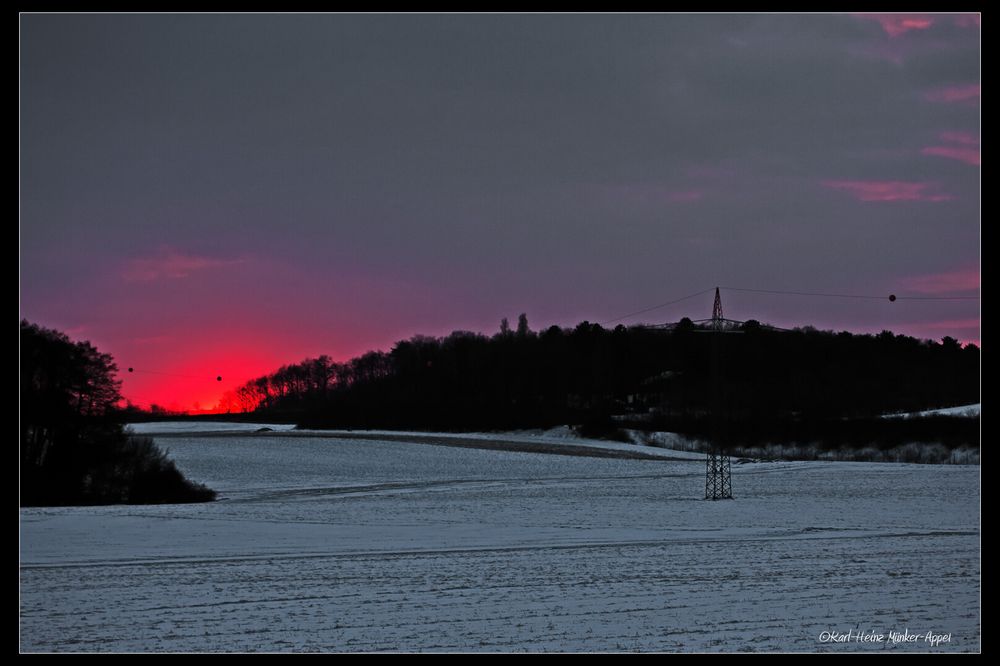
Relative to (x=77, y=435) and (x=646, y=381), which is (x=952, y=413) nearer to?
(x=646, y=381)

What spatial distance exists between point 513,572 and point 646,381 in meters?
121

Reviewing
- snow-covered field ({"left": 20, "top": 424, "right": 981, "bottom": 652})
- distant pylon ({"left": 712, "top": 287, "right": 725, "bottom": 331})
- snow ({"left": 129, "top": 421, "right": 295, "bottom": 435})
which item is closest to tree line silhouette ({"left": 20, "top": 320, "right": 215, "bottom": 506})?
snow-covered field ({"left": 20, "top": 424, "right": 981, "bottom": 652})

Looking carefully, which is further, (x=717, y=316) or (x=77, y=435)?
(x=77, y=435)

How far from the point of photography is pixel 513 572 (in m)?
22.6

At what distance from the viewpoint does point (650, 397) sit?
5418 inches

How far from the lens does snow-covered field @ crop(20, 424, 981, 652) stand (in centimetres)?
1596

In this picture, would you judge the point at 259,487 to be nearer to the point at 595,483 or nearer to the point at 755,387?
the point at 595,483

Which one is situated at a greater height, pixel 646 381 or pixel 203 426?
pixel 646 381

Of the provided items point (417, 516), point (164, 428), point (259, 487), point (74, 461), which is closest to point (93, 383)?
point (74, 461)

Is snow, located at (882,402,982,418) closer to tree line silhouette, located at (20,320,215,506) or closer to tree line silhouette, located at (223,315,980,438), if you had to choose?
tree line silhouette, located at (223,315,980,438)

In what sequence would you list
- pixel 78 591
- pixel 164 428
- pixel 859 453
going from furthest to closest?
pixel 164 428 < pixel 859 453 < pixel 78 591

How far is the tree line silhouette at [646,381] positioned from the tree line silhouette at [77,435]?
192 feet

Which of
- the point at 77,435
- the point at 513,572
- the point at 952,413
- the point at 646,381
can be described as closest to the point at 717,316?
the point at 513,572
